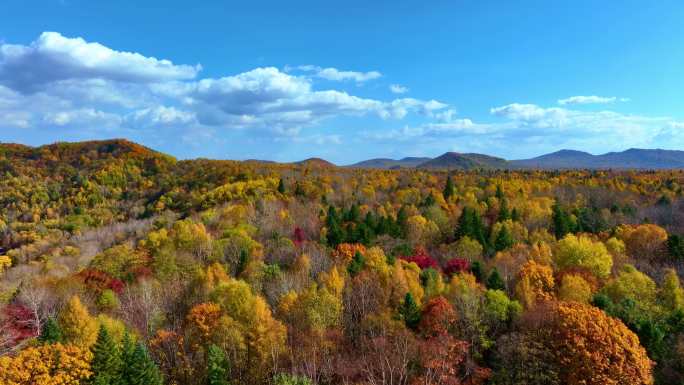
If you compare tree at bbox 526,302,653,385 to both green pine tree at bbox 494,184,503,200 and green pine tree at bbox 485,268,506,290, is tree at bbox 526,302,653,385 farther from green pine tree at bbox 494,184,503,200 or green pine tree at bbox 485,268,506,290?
green pine tree at bbox 494,184,503,200

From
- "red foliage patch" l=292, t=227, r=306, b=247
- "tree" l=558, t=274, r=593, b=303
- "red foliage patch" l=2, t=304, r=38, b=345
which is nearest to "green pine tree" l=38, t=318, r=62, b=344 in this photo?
"red foliage patch" l=2, t=304, r=38, b=345

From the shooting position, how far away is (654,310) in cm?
4875

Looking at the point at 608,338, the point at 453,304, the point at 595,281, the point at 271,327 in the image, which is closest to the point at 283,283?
the point at 271,327

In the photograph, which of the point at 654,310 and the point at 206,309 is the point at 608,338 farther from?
the point at 206,309


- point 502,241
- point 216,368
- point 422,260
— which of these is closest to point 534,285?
point 422,260

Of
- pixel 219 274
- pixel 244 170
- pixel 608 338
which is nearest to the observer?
pixel 608 338

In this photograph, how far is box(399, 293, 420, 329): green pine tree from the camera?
47875 millimetres

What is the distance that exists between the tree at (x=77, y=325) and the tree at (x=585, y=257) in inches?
2276

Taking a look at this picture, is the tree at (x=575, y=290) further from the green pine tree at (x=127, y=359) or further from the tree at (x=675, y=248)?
the green pine tree at (x=127, y=359)

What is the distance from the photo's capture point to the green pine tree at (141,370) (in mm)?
35562

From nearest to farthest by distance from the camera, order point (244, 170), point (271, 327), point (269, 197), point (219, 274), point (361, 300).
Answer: point (271, 327), point (361, 300), point (219, 274), point (269, 197), point (244, 170)

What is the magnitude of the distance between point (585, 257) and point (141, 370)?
56482 mm

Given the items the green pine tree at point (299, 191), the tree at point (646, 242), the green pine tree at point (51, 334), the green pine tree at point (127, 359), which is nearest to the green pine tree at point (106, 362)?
the green pine tree at point (127, 359)

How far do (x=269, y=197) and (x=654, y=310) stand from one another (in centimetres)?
10449
